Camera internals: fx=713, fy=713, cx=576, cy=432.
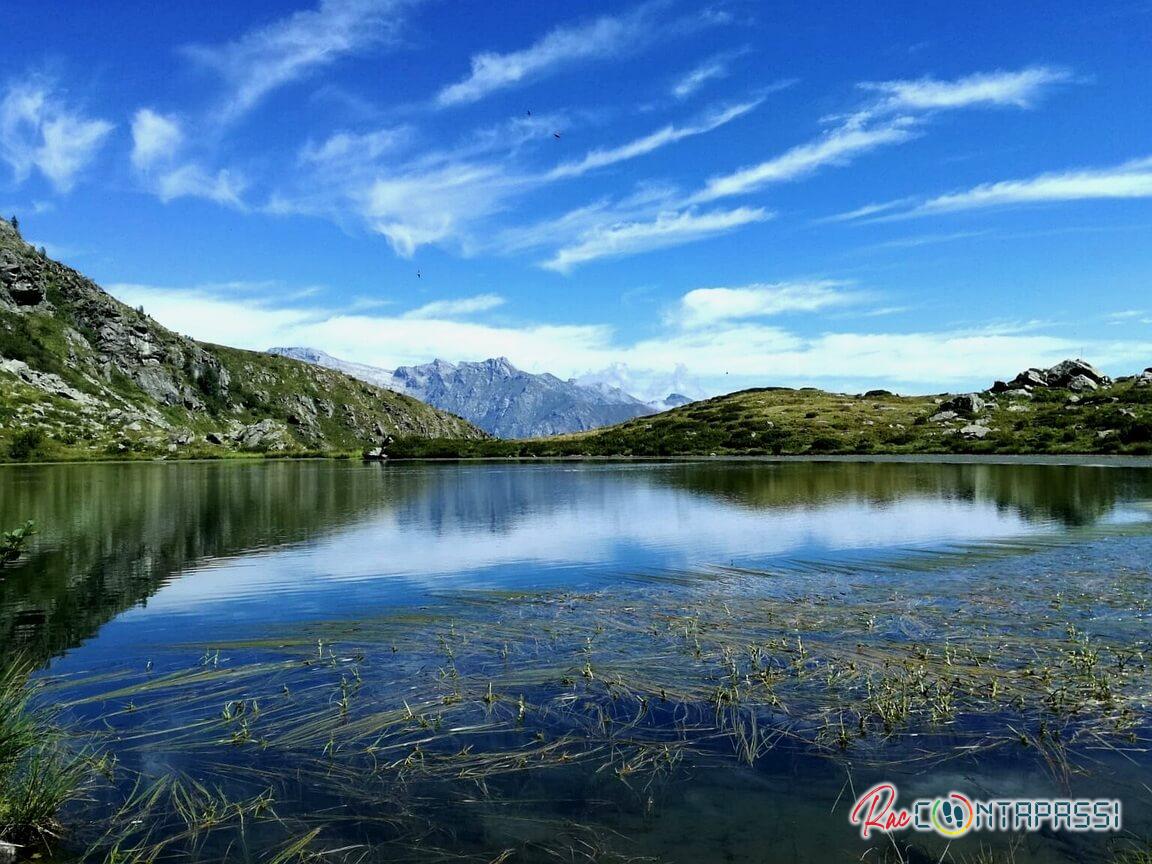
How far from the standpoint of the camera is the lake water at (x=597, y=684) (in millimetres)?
11641

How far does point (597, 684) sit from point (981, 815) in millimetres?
8695

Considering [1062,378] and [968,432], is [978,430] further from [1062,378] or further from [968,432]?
[1062,378]

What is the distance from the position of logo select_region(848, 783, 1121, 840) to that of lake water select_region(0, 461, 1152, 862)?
280 mm

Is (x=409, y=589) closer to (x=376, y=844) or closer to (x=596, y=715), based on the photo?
(x=596, y=715)

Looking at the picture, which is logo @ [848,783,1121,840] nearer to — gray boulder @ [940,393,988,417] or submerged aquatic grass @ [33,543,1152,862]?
submerged aquatic grass @ [33,543,1152,862]

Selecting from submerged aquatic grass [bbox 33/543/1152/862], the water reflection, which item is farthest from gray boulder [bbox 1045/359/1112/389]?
submerged aquatic grass [bbox 33/543/1152/862]

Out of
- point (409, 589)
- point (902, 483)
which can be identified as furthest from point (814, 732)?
point (902, 483)

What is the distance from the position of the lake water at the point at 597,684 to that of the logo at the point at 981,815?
280 millimetres

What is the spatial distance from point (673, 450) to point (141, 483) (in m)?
124

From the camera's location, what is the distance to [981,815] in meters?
11.7

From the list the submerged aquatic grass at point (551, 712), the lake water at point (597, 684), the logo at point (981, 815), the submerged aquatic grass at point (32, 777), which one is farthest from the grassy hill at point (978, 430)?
the submerged aquatic grass at point (32, 777)

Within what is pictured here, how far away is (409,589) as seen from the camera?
100ft

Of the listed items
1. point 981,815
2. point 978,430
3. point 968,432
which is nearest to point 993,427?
point 978,430

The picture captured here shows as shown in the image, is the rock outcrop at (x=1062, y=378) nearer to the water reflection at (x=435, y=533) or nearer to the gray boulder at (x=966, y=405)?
the gray boulder at (x=966, y=405)
